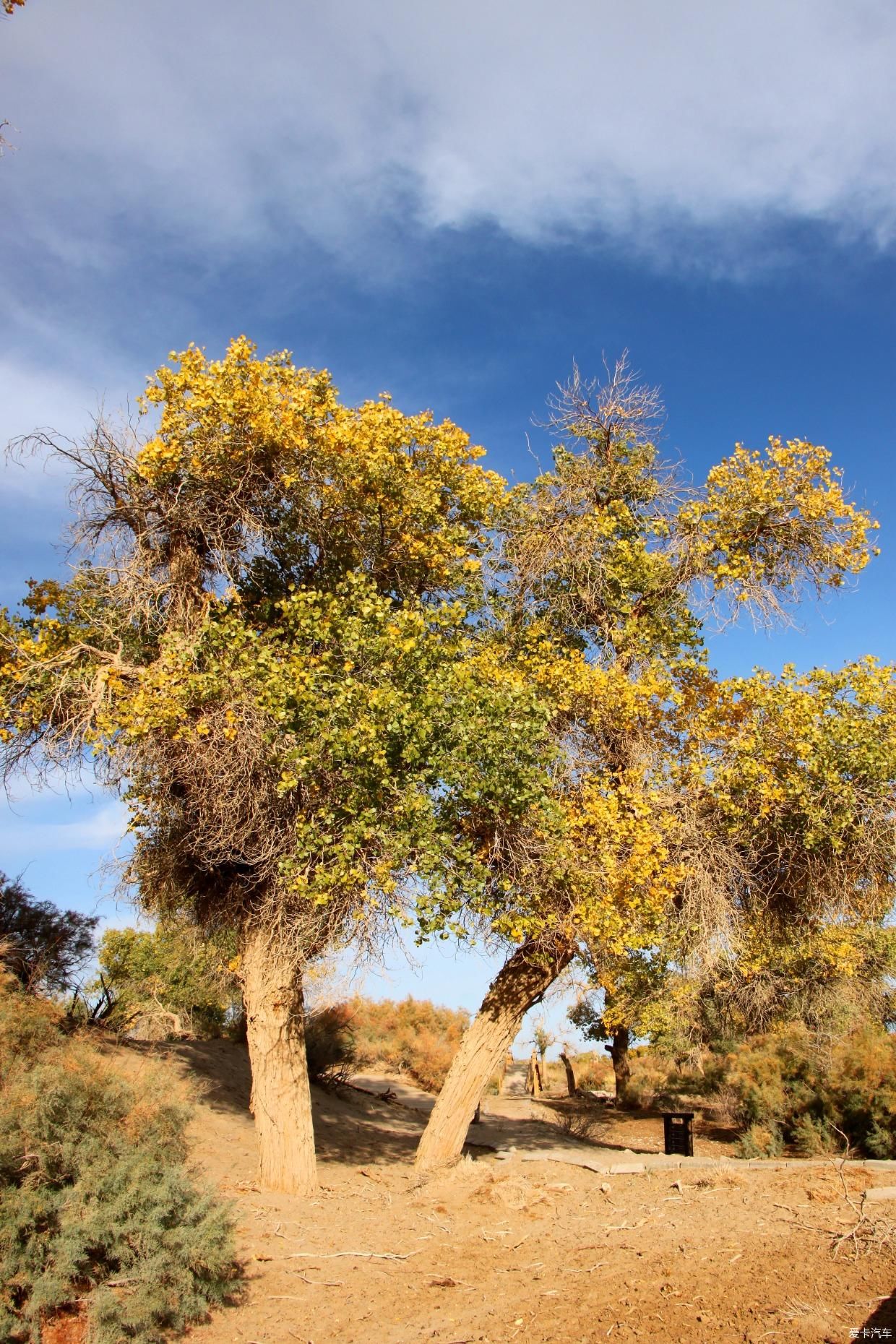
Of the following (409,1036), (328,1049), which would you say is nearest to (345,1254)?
(328,1049)

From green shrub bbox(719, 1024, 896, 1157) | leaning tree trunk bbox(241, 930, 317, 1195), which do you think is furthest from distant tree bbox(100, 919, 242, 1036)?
green shrub bbox(719, 1024, 896, 1157)

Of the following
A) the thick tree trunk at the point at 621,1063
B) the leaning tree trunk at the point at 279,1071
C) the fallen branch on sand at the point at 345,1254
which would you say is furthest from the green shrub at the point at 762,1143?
the fallen branch on sand at the point at 345,1254

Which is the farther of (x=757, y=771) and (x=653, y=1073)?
(x=653, y=1073)

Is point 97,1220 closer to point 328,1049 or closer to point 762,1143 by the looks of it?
point 328,1049

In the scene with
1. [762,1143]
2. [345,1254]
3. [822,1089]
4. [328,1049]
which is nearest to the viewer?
[345,1254]

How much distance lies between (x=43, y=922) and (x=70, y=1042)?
6241 millimetres

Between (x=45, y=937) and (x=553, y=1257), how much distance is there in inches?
462

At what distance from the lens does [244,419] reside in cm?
970

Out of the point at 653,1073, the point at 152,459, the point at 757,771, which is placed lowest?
the point at 653,1073

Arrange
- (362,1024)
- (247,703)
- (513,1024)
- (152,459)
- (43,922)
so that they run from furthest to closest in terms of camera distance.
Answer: (362,1024)
(43,922)
(513,1024)
(152,459)
(247,703)

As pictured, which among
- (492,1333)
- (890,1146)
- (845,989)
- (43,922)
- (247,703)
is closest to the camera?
(492,1333)

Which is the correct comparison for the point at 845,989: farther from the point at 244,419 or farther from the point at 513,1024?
the point at 244,419

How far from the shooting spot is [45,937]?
1543 centimetres

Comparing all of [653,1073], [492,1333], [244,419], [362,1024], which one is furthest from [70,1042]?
[653,1073]
